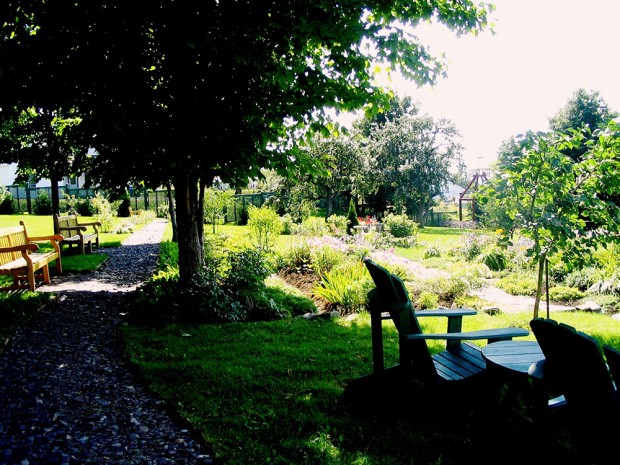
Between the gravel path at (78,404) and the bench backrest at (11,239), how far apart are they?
2363 millimetres

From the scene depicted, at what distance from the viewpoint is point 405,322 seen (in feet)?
10.5

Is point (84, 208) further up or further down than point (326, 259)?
further up

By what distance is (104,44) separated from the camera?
555cm

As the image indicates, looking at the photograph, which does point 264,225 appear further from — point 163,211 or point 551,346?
point 163,211

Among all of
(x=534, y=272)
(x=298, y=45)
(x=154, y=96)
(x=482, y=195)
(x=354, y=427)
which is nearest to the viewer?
(x=354, y=427)

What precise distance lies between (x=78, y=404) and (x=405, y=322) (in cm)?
258

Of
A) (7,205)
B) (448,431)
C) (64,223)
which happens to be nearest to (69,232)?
(64,223)

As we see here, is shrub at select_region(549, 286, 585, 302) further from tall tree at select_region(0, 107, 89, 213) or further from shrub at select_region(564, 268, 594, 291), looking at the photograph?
tall tree at select_region(0, 107, 89, 213)

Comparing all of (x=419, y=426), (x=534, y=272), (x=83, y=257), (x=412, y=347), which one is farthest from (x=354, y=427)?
(x=83, y=257)

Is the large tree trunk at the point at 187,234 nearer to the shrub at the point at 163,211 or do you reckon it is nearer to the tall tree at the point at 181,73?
the tall tree at the point at 181,73

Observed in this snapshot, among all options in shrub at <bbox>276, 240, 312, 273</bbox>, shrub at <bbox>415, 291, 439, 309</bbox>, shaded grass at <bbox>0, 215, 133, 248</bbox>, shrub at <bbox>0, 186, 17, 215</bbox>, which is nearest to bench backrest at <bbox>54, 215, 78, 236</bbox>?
shaded grass at <bbox>0, 215, 133, 248</bbox>

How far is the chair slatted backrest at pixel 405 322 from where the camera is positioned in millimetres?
3173

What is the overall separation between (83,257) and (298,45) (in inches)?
325

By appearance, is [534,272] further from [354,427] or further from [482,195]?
[354,427]
